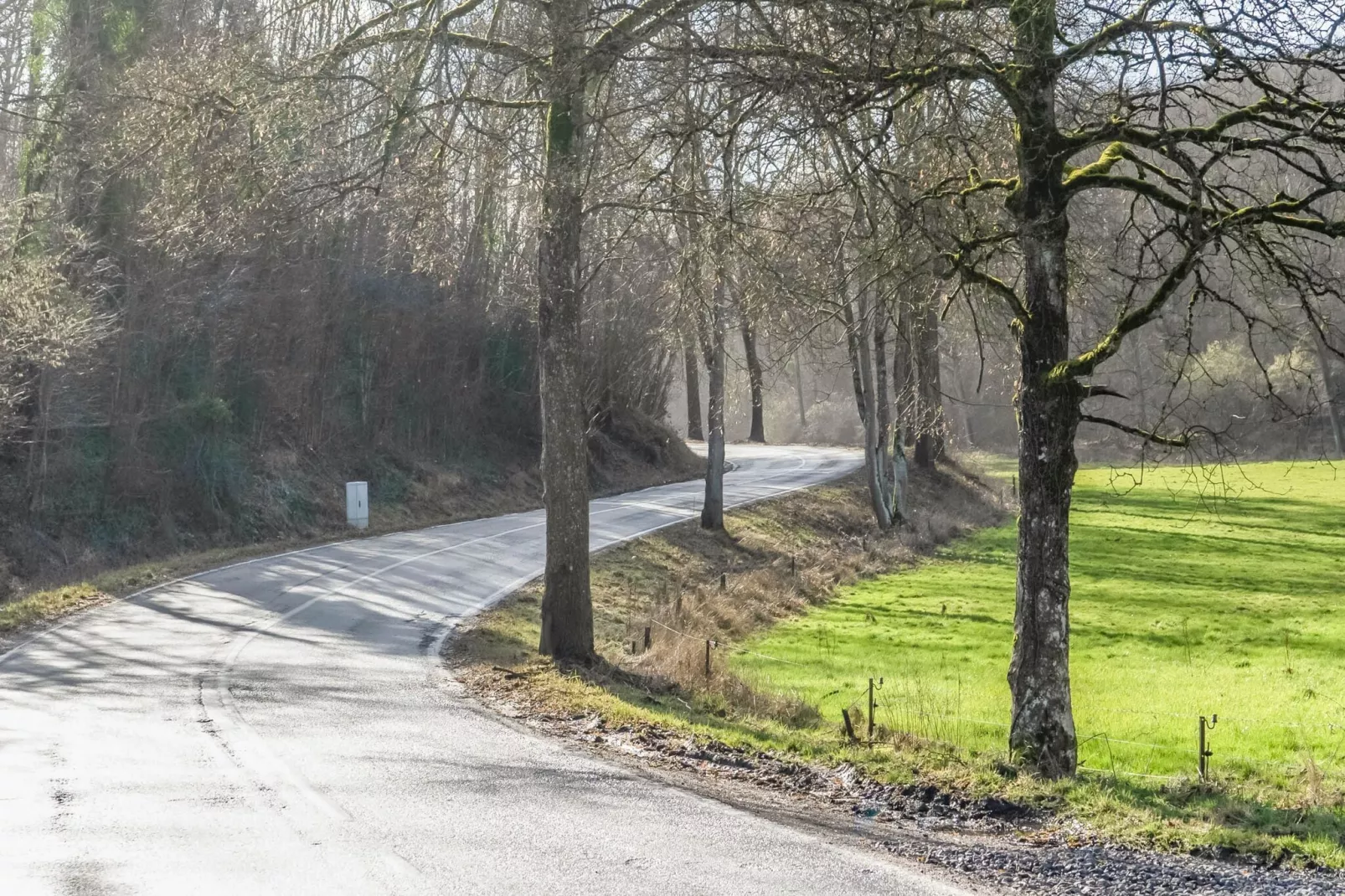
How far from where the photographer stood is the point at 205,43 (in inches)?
556

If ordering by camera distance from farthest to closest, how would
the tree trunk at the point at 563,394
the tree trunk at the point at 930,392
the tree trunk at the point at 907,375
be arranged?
the tree trunk at the point at 930,392
the tree trunk at the point at 563,394
the tree trunk at the point at 907,375

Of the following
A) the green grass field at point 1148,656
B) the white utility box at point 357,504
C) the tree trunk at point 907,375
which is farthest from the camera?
the white utility box at point 357,504

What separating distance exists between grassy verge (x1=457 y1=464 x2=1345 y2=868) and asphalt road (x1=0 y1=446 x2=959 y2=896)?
5.81 feet

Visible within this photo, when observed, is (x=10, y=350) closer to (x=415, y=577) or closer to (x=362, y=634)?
(x=415, y=577)

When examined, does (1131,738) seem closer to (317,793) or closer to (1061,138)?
(1061,138)

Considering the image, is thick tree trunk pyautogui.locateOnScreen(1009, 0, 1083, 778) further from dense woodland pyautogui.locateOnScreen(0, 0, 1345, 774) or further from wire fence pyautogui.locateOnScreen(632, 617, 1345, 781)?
wire fence pyautogui.locateOnScreen(632, 617, 1345, 781)

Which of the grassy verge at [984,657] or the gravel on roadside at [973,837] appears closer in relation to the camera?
the gravel on roadside at [973,837]

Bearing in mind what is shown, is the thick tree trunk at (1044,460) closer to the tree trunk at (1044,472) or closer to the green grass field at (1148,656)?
the tree trunk at (1044,472)

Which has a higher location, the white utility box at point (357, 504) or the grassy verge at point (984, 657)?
the white utility box at point (357, 504)

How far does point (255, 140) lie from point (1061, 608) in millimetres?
9074

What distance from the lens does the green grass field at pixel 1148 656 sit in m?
12.0

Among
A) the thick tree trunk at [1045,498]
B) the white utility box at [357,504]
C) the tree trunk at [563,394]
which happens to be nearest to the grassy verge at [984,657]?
the thick tree trunk at [1045,498]

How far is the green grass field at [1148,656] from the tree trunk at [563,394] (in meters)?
2.59

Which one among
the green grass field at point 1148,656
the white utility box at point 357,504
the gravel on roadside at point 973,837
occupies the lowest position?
the green grass field at point 1148,656
